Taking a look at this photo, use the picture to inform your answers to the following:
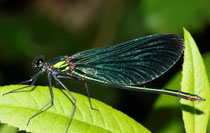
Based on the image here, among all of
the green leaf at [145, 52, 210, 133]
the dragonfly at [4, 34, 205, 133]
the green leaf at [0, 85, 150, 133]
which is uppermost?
the dragonfly at [4, 34, 205, 133]

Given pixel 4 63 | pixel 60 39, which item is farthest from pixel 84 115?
pixel 60 39

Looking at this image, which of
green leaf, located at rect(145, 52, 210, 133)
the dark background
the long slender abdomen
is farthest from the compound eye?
the dark background

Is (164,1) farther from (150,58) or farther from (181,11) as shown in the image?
(150,58)

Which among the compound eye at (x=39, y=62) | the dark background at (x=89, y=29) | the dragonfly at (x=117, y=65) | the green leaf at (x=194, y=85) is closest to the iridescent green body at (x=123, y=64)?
the dragonfly at (x=117, y=65)

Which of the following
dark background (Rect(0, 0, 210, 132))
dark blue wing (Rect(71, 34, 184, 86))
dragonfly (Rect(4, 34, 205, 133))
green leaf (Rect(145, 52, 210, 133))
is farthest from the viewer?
dark background (Rect(0, 0, 210, 132))

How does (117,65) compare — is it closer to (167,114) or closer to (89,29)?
(167,114)

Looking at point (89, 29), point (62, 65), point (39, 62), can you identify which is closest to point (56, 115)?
point (62, 65)

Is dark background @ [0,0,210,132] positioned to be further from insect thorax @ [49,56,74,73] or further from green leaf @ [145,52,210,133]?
insect thorax @ [49,56,74,73]
